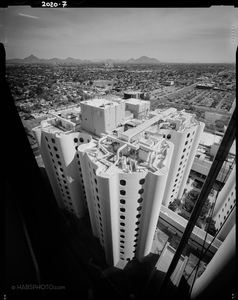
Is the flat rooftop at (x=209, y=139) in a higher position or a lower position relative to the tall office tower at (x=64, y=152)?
lower

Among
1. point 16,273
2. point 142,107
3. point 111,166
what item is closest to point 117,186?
point 111,166

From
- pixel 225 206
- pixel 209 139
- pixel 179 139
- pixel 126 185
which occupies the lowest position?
pixel 209 139

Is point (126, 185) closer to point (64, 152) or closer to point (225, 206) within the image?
point (64, 152)

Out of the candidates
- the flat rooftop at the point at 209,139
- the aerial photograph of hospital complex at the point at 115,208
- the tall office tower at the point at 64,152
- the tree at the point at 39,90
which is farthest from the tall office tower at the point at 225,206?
the tree at the point at 39,90

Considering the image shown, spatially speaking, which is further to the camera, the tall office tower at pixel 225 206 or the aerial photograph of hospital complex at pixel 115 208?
the tall office tower at pixel 225 206

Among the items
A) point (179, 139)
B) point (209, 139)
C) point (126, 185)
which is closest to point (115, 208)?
point (126, 185)

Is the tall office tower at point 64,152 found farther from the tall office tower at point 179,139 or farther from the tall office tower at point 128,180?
the tall office tower at point 179,139

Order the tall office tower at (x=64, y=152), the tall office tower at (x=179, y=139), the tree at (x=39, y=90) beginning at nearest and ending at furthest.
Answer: the tall office tower at (x=64, y=152) < the tall office tower at (x=179, y=139) < the tree at (x=39, y=90)
